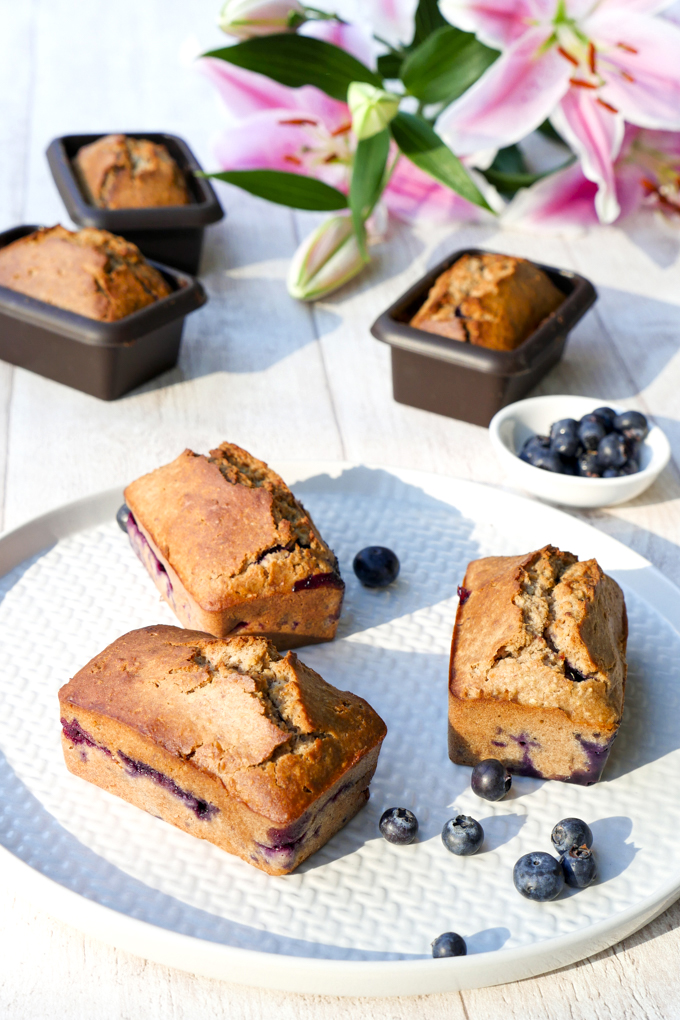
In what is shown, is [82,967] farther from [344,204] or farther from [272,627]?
[344,204]

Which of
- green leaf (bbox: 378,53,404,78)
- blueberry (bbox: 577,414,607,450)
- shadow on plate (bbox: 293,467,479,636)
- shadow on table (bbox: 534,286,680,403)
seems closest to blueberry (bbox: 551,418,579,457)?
blueberry (bbox: 577,414,607,450)

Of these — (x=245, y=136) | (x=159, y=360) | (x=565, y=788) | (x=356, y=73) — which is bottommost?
(x=159, y=360)

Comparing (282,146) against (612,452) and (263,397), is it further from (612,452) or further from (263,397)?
(612,452)

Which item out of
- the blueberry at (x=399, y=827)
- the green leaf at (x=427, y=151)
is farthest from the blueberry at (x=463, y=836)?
the green leaf at (x=427, y=151)

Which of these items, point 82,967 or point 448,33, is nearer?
point 82,967

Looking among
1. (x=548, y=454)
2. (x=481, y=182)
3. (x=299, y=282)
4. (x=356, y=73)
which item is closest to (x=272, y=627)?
(x=548, y=454)

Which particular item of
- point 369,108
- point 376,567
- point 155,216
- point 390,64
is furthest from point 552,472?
point 390,64
